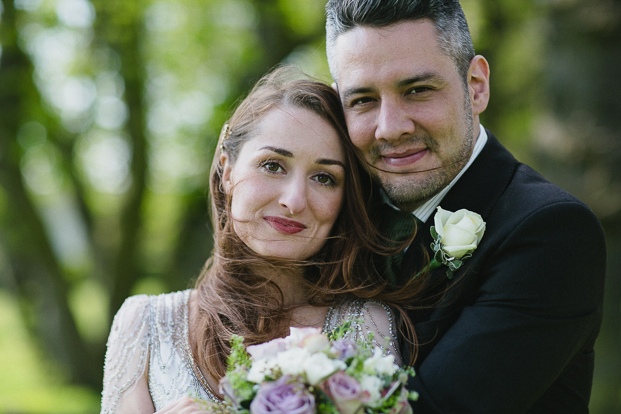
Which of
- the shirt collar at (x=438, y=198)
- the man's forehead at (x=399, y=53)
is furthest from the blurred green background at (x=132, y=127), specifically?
the man's forehead at (x=399, y=53)

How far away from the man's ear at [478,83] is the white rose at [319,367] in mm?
1702

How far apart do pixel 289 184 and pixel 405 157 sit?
606 millimetres

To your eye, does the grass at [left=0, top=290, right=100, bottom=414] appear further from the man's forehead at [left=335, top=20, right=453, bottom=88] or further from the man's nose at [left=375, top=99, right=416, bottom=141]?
the man's forehead at [left=335, top=20, right=453, bottom=88]

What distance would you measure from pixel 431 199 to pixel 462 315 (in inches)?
28.1

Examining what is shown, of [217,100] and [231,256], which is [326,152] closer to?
[231,256]

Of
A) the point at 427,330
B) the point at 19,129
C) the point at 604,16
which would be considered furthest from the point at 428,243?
the point at 19,129

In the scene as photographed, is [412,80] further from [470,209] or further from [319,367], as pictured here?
[319,367]

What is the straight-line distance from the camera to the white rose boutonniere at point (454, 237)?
2467 millimetres

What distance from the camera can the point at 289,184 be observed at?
8.87 ft

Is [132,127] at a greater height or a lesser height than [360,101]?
lesser

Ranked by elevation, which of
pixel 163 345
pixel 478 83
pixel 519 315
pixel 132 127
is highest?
pixel 478 83

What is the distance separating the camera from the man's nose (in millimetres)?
2737

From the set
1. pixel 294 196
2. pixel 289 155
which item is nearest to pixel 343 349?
pixel 294 196

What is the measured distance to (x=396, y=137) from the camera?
9.04 feet
